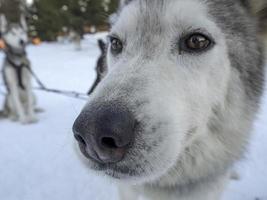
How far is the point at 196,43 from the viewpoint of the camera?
5.42 ft

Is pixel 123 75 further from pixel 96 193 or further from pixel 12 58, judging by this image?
pixel 12 58

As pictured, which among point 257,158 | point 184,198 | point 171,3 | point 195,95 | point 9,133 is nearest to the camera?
point 195,95

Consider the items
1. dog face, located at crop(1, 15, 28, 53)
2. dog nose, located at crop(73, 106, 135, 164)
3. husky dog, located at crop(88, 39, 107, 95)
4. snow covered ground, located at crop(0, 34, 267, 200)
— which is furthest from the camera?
dog face, located at crop(1, 15, 28, 53)

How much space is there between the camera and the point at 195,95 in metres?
1.60

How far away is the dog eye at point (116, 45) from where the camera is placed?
185 cm

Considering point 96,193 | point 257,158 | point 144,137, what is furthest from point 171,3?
point 257,158

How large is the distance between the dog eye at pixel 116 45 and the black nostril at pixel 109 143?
29.5 inches

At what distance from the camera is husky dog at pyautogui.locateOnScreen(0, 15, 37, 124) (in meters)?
5.69

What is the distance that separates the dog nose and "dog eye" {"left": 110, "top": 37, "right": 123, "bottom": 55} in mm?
660

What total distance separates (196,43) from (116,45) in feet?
1.56

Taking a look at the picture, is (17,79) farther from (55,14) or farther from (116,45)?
(55,14)

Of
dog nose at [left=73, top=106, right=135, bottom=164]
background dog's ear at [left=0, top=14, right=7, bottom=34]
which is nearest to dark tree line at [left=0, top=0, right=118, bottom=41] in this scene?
background dog's ear at [left=0, top=14, right=7, bottom=34]

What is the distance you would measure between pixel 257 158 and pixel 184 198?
1.94 meters

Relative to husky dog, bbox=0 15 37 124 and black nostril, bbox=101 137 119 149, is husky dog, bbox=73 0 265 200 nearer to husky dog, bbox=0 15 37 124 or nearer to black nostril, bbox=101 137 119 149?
black nostril, bbox=101 137 119 149
